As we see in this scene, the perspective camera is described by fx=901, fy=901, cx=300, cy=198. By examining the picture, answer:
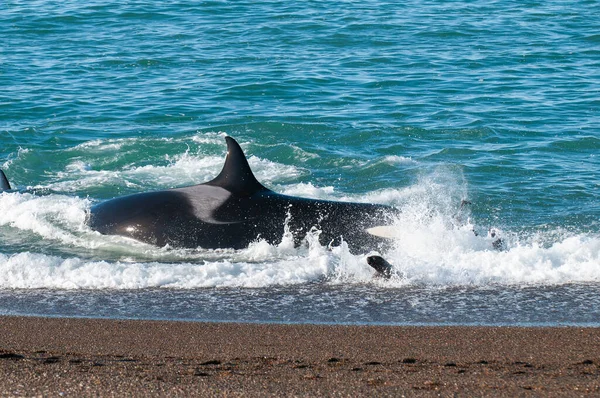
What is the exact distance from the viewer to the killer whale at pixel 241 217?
451 inches

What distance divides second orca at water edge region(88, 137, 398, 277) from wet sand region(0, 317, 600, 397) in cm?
291

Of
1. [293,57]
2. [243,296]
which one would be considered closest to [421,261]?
[243,296]

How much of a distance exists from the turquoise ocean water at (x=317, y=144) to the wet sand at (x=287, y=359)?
0.57m

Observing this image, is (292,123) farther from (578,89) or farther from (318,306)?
(318,306)

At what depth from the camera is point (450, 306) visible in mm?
9461

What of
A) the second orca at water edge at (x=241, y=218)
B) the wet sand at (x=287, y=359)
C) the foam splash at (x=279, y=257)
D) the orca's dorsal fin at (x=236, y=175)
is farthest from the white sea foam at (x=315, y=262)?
the wet sand at (x=287, y=359)

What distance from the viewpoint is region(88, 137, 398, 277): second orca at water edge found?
1146 centimetres

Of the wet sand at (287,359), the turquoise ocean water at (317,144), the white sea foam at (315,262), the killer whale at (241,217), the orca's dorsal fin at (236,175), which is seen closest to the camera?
the wet sand at (287,359)

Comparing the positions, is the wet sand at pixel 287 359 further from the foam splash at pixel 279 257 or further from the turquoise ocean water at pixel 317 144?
the foam splash at pixel 279 257

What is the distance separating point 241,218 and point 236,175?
567mm

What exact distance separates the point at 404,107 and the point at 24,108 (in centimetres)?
891

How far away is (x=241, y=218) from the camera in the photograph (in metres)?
11.6

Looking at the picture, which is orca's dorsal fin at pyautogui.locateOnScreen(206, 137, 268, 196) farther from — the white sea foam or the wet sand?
the wet sand

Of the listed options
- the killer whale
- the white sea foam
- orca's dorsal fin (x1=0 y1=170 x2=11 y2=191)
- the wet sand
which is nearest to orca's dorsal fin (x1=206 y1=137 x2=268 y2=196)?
the killer whale
